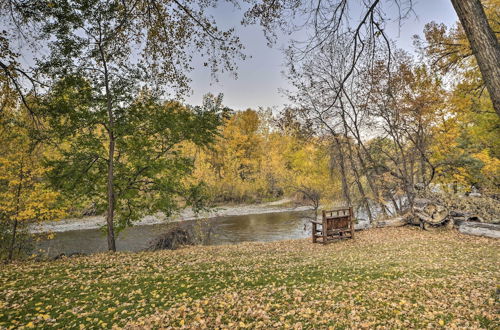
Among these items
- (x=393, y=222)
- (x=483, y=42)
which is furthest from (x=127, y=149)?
(x=393, y=222)

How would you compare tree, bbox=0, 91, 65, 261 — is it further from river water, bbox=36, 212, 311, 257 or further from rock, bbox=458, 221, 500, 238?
rock, bbox=458, 221, 500, 238

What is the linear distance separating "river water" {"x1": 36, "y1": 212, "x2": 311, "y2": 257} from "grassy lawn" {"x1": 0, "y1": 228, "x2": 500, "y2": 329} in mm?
8167

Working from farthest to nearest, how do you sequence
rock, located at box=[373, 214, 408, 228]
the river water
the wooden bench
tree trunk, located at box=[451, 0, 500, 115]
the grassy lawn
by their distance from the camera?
the river water < rock, located at box=[373, 214, 408, 228] < the wooden bench < the grassy lawn < tree trunk, located at box=[451, 0, 500, 115]

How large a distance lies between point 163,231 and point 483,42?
18752 mm

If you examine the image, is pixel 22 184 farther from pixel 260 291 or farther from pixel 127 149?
pixel 260 291

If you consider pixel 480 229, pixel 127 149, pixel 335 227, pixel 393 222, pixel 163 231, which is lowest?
pixel 163 231

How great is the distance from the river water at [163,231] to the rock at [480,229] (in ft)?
27.7

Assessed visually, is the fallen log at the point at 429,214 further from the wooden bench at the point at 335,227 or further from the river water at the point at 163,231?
the river water at the point at 163,231

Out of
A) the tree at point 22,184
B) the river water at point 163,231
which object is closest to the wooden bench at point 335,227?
the river water at point 163,231

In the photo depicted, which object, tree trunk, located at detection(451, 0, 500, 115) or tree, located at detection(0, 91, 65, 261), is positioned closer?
tree trunk, located at detection(451, 0, 500, 115)

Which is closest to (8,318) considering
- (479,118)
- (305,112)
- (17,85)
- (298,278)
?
(17,85)

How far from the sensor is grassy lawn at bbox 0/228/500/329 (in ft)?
14.0

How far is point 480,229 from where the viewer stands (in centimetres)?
1145

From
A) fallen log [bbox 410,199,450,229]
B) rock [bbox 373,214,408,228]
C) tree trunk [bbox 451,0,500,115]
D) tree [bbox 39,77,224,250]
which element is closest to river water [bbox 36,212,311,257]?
tree [bbox 39,77,224,250]
